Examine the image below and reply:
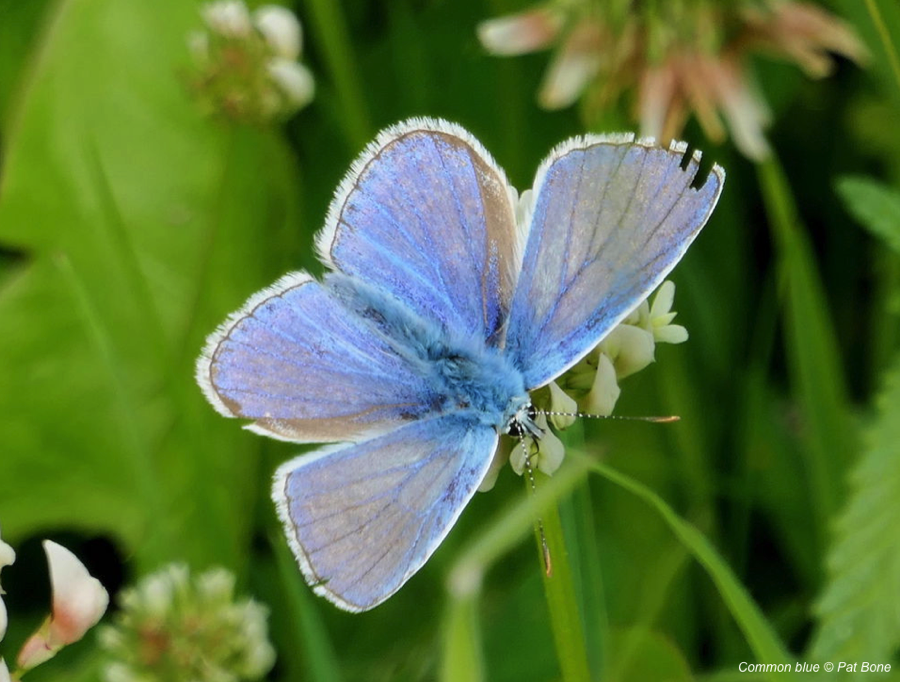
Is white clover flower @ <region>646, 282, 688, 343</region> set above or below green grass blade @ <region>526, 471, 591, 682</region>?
above

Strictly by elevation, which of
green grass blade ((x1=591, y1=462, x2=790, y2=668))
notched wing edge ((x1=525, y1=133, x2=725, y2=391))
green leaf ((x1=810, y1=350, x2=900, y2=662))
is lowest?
green leaf ((x1=810, y1=350, x2=900, y2=662))

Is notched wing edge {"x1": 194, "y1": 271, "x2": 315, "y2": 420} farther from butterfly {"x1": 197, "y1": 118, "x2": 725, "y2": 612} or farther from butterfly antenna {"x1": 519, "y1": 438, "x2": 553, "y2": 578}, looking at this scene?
butterfly antenna {"x1": 519, "y1": 438, "x2": 553, "y2": 578}

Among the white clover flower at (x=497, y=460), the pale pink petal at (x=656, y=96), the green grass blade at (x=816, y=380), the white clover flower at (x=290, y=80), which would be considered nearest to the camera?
the white clover flower at (x=497, y=460)

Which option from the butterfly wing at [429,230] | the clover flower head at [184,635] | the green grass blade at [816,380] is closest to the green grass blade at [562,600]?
the butterfly wing at [429,230]

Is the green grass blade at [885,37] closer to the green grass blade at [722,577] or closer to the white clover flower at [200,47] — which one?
the green grass blade at [722,577]

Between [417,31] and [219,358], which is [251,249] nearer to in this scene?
[417,31]

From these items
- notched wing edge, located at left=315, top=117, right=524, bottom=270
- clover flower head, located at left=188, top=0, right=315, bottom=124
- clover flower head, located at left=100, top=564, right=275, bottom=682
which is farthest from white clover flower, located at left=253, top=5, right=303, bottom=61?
clover flower head, located at left=100, top=564, right=275, bottom=682
